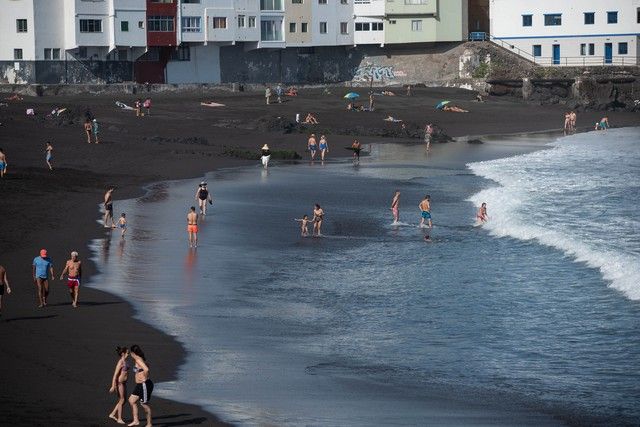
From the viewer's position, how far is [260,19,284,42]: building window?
90000mm

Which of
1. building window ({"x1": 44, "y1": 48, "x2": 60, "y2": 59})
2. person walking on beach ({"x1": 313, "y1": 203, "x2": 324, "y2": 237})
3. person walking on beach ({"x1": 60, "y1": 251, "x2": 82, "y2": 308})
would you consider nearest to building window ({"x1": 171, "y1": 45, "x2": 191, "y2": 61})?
building window ({"x1": 44, "y1": 48, "x2": 60, "y2": 59})

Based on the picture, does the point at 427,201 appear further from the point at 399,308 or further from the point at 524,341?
the point at 524,341

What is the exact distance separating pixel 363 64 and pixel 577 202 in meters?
54.5

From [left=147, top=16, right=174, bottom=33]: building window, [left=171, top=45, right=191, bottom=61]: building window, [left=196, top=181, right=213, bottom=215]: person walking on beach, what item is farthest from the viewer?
[left=171, top=45, right=191, bottom=61]: building window

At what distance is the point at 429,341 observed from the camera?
2266 cm

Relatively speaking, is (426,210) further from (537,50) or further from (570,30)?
(537,50)

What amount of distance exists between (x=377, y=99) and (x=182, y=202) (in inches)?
1611

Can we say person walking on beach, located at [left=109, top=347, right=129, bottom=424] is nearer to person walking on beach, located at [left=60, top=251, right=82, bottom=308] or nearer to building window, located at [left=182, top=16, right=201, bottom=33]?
person walking on beach, located at [left=60, top=251, right=82, bottom=308]

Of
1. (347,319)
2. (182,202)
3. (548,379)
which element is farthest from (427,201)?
(548,379)

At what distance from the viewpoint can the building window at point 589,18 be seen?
92.3m

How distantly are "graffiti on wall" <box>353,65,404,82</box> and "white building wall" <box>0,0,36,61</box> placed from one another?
2600 cm

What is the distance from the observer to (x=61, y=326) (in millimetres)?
22594

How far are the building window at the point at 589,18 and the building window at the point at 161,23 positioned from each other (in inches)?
1232

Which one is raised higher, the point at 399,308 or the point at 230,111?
the point at 230,111
